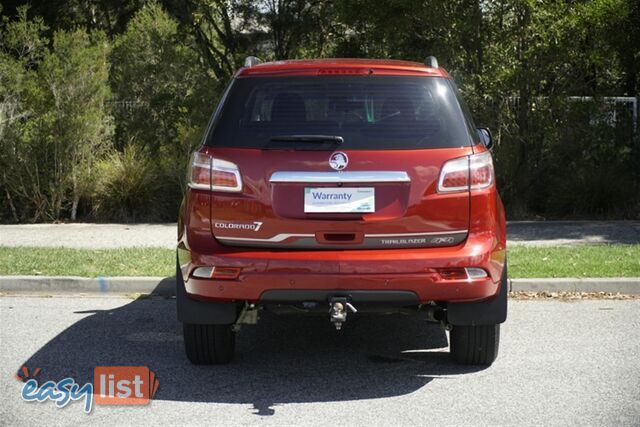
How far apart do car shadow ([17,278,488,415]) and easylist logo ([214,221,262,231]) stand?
95 cm

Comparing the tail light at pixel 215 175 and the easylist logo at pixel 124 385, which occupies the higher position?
the tail light at pixel 215 175

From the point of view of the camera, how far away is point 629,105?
14.4m

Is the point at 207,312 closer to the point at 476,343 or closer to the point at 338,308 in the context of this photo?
the point at 338,308

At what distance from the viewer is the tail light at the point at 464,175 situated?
5.37 m

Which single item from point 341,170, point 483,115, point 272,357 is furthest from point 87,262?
point 483,115

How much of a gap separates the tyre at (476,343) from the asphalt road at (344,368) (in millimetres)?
80

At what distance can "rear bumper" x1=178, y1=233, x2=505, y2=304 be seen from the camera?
17.2ft

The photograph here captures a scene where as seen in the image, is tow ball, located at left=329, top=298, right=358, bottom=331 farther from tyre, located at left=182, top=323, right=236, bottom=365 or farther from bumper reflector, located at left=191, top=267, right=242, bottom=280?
tyre, located at left=182, top=323, right=236, bottom=365

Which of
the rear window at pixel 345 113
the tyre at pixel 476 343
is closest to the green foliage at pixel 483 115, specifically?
the tyre at pixel 476 343

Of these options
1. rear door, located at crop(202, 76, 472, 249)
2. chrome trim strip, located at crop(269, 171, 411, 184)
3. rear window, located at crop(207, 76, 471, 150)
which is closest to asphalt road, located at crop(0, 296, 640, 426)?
rear door, located at crop(202, 76, 472, 249)

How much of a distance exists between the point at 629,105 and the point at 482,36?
2441mm

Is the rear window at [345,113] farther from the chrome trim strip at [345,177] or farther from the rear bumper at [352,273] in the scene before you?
the rear bumper at [352,273]

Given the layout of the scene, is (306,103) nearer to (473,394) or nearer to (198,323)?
(198,323)

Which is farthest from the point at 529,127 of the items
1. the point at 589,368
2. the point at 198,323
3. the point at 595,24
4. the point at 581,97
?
the point at 198,323
